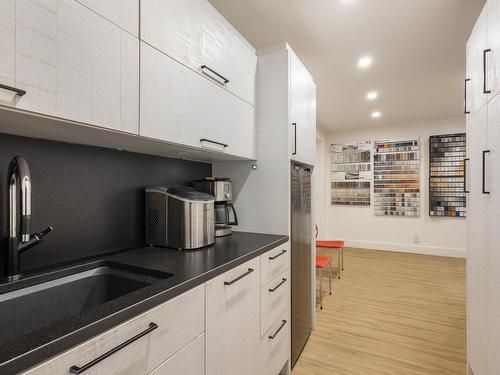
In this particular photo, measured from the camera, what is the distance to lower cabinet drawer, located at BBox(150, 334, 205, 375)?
837 millimetres

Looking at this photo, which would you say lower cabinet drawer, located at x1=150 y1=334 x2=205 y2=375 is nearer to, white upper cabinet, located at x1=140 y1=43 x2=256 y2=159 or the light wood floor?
white upper cabinet, located at x1=140 y1=43 x2=256 y2=159

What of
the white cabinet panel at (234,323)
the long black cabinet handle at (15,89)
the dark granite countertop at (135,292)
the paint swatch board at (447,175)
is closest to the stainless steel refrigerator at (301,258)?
the dark granite countertop at (135,292)

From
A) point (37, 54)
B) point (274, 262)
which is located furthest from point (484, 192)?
point (37, 54)

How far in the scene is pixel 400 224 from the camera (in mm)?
5227

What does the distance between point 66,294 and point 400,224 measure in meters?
5.58

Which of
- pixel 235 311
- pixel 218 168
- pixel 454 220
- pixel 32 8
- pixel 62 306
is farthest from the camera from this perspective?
pixel 454 220

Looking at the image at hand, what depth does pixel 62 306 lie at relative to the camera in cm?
102

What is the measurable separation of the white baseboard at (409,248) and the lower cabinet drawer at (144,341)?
17.2ft

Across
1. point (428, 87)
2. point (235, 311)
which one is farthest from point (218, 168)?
point (428, 87)

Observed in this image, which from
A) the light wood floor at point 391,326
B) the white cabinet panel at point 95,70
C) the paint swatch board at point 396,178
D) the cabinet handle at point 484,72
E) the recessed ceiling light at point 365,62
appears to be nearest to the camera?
the white cabinet panel at point 95,70

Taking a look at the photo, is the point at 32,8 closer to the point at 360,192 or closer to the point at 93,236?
the point at 93,236

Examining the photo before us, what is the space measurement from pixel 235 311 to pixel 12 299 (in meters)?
0.82

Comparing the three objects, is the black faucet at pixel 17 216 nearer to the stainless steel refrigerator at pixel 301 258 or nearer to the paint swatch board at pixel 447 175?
the stainless steel refrigerator at pixel 301 258

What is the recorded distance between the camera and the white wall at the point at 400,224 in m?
4.86
